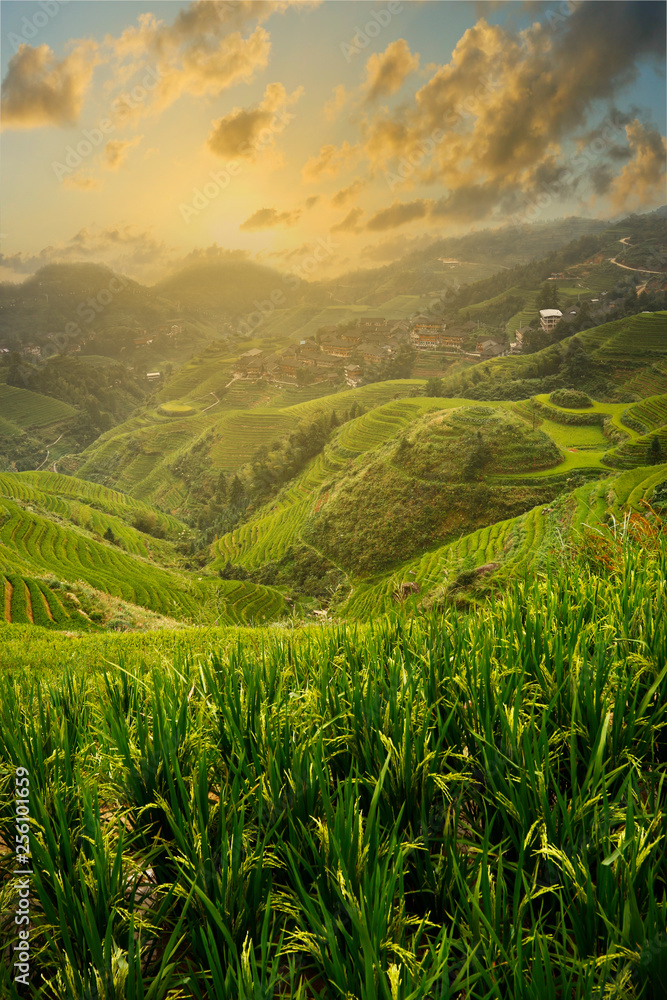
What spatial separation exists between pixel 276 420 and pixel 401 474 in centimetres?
4526

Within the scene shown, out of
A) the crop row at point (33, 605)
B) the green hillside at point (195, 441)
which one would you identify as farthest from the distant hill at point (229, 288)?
the crop row at point (33, 605)

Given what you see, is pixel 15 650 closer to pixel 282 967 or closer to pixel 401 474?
pixel 282 967

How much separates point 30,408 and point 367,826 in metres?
133

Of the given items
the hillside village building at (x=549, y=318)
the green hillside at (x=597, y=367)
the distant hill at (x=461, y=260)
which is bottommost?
the green hillside at (x=597, y=367)

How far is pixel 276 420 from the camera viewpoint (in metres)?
93.8

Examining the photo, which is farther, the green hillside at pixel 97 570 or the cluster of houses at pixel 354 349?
the cluster of houses at pixel 354 349

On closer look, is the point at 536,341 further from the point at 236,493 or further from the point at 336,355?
the point at 236,493

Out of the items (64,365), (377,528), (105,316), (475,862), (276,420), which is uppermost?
(105,316)

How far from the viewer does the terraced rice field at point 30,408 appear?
106125 millimetres

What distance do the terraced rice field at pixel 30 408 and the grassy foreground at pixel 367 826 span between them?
125628 millimetres

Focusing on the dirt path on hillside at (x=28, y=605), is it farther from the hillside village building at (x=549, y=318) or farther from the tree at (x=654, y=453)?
the hillside village building at (x=549, y=318)

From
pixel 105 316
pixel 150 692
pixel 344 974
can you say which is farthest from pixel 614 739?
pixel 105 316

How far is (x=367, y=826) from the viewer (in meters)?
1.00

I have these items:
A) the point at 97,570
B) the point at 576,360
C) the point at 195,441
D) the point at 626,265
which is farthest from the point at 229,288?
the point at 97,570
